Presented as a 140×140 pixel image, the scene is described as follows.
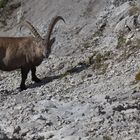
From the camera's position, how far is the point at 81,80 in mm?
19625

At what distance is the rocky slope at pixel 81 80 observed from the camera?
1466cm

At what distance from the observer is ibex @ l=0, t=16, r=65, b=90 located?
21875 mm

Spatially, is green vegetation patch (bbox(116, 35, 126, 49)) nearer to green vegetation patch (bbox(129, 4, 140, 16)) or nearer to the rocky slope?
the rocky slope

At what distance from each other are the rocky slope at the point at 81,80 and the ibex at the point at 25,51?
63 cm

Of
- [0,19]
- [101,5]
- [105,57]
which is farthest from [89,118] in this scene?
[0,19]

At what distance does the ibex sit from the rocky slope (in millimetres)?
635

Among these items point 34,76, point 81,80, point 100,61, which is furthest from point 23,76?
point 100,61

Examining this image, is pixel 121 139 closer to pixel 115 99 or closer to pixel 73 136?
pixel 73 136

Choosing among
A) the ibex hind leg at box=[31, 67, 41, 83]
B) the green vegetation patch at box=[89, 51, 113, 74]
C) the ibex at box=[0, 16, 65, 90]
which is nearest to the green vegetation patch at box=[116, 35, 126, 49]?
the green vegetation patch at box=[89, 51, 113, 74]

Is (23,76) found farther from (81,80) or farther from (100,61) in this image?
(100,61)

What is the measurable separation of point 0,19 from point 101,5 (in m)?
6.31

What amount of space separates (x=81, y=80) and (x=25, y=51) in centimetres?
354

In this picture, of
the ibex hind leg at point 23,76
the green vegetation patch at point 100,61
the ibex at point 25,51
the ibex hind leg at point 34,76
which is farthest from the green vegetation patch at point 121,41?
the ibex hind leg at point 23,76

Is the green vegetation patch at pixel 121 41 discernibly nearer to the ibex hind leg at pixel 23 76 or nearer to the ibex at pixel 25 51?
the ibex at pixel 25 51
